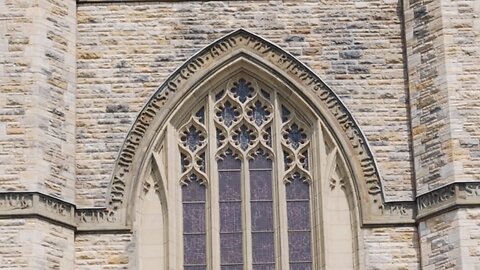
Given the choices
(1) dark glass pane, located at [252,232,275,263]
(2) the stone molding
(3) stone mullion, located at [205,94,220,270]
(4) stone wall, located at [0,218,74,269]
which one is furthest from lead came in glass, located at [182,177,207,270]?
(4) stone wall, located at [0,218,74,269]

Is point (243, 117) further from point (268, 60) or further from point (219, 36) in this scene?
point (219, 36)

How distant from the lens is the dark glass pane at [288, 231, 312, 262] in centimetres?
2117

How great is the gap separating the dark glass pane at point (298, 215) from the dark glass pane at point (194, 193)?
1142 millimetres

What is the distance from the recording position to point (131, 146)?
2134cm

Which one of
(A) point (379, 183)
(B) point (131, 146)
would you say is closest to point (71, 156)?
(B) point (131, 146)

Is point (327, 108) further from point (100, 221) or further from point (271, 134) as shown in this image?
point (100, 221)

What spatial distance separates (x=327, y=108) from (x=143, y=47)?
8.38ft

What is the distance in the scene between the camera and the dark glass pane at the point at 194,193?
70.4ft

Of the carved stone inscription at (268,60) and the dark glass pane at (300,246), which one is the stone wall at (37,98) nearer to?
the carved stone inscription at (268,60)

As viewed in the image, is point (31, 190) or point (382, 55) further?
point (382, 55)

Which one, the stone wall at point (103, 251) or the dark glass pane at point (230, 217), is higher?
the dark glass pane at point (230, 217)

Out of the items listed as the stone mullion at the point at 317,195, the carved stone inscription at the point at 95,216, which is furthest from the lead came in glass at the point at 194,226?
the stone mullion at the point at 317,195

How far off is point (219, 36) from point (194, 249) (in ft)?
9.35

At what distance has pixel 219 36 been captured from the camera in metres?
21.8
